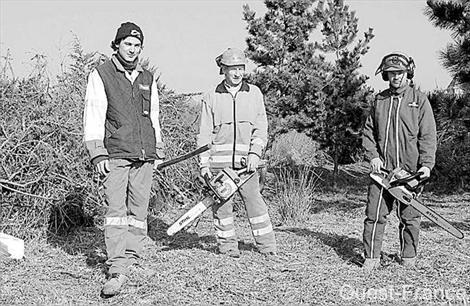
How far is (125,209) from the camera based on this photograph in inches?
194

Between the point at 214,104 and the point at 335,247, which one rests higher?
the point at 214,104

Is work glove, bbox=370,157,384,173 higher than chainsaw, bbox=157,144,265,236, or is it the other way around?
work glove, bbox=370,157,384,173

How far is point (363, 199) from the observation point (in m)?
10.7

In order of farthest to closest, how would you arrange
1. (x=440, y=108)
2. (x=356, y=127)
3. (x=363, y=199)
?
(x=356, y=127), (x=363, y=199), (x=440, y=108)

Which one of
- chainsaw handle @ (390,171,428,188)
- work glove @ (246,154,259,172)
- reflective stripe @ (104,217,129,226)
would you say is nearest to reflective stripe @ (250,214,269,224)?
work glove @ (246,154,259,172)

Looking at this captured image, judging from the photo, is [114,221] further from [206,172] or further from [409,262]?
[409,262]

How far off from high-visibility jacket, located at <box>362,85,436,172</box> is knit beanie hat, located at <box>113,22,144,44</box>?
6.83 feet

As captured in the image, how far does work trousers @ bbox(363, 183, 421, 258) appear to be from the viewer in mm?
5398

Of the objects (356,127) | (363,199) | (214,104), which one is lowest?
(363,199)

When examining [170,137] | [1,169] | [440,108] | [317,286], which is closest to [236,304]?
[317,286]

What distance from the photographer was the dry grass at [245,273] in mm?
4621

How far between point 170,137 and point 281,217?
68.4 inches

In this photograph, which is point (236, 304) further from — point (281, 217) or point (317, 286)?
point (281, 217)

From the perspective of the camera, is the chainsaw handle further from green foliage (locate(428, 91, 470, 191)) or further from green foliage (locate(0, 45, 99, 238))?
green foliage (locate(428, 91, 470, 191))
